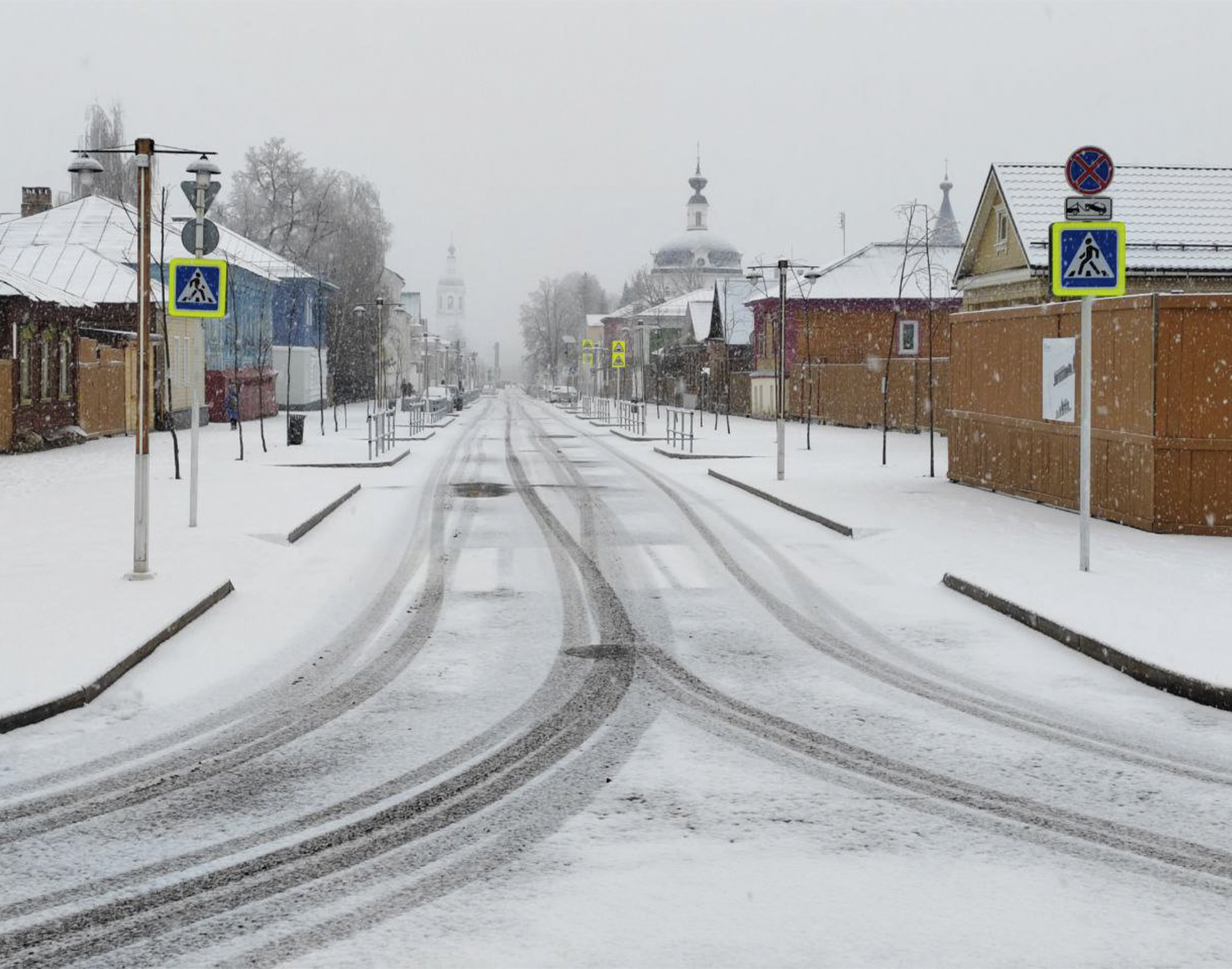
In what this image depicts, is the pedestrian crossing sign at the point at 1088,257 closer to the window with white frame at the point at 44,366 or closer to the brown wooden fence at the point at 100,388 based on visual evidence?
the window with white frame at the point at 44,366

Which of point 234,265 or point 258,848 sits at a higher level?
point 234,265

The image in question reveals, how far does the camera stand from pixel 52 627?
390 inches

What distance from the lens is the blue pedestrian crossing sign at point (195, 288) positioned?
15.4 meters

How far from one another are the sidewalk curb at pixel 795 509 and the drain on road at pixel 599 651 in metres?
7.23

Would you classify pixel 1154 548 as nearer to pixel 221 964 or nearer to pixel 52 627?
pixel 52 627

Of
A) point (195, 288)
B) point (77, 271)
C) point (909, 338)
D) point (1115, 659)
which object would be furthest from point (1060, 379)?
point (909, 338)

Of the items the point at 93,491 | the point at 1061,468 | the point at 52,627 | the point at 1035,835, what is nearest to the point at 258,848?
the point at 1035,835

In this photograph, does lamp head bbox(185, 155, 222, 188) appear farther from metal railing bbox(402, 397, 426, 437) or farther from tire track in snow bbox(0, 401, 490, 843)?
metal railing bbox(402, 397, 426, 437)

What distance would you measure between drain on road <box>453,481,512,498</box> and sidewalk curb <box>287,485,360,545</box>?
1.92 metres

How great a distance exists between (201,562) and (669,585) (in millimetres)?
4629

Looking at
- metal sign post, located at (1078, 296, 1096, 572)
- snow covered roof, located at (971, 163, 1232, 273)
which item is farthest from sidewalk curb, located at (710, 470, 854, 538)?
snow covered roof, located at (971, 163, 1232, 273)

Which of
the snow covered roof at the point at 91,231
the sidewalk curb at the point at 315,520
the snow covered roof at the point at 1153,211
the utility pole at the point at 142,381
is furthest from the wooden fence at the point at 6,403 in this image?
the snow covered roof at the point at 1153,211

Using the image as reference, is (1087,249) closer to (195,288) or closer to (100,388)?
(195,288)

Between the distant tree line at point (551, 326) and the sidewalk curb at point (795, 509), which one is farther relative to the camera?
the distant tree line at point (551, 326)
